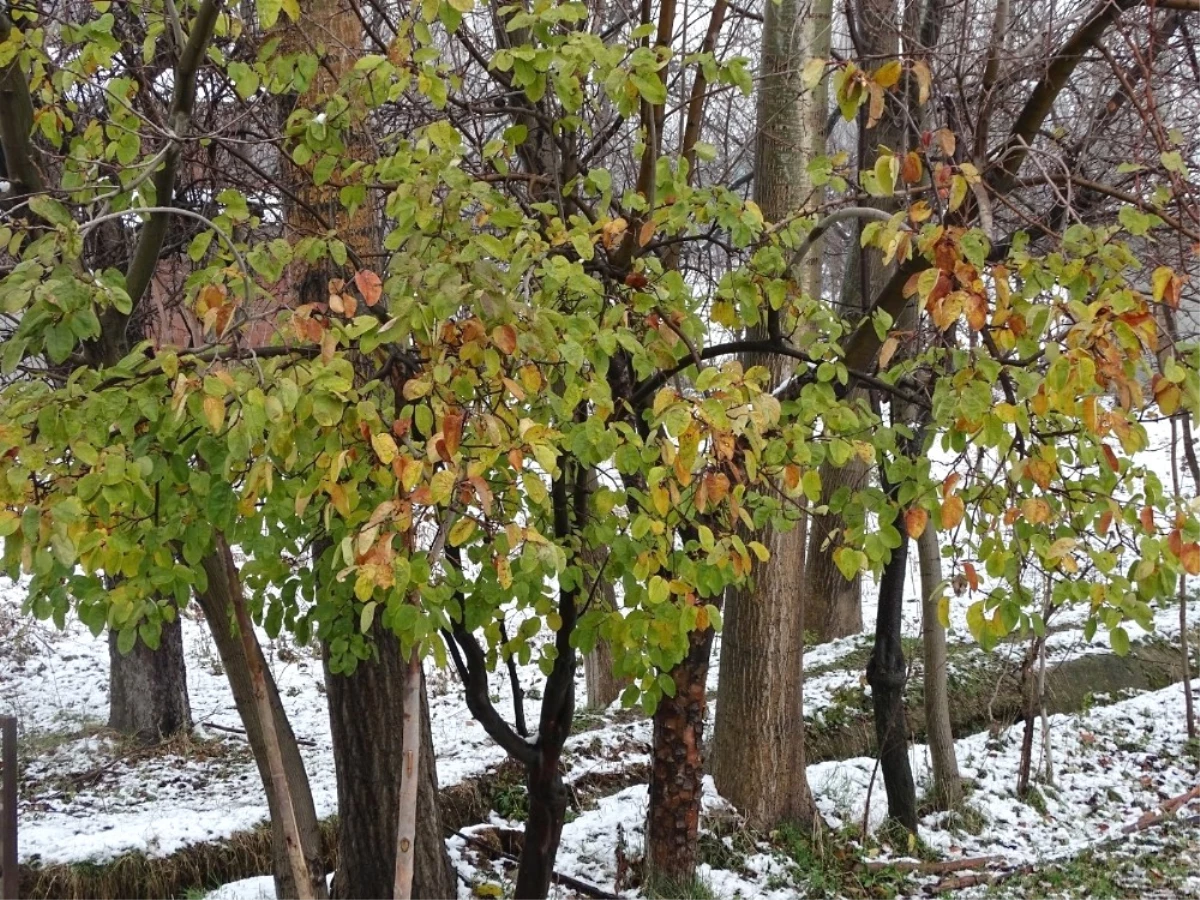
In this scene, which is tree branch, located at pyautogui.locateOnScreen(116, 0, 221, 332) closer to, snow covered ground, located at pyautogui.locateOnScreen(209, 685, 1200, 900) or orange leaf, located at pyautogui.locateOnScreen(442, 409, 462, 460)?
orange leaf, located at pyautogui.locateOnScreen(442, 409, 462, 460)

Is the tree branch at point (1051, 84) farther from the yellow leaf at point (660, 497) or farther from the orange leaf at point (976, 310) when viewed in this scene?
the yellow leaf at point (660, 497)

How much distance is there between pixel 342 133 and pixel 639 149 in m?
1.03

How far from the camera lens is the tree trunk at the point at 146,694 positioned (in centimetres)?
719

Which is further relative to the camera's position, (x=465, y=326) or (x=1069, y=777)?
(x=1069, y=777)

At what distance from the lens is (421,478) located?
88.7 inches

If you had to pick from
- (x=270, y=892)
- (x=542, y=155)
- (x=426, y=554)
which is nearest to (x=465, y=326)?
(x=426, y=554)

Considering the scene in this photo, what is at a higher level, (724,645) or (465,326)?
(465,326)

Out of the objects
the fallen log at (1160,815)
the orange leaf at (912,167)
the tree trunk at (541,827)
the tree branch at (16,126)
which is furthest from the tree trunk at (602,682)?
the orange leaf at (912,167)

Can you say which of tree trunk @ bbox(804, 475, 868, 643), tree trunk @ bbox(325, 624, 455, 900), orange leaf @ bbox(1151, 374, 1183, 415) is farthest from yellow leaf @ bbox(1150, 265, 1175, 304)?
tree trunk @ bbox(804, 475, 868, 643)

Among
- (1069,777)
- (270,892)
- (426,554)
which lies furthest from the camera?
(1069,777)

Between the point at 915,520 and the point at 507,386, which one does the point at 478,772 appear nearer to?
the point at 915,520

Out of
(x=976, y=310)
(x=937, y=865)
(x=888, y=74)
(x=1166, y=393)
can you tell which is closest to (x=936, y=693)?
(x=937, y=865)

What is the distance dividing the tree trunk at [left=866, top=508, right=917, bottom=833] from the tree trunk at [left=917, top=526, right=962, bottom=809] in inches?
11.0

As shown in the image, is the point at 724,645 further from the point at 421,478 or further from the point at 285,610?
the point at 421,478
